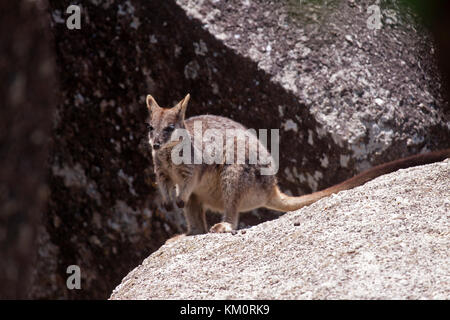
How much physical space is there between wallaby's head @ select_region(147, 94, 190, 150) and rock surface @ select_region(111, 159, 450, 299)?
2.46 feet

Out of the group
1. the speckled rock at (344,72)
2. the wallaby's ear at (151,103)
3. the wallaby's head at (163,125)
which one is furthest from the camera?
the speckled rock at (344,72)

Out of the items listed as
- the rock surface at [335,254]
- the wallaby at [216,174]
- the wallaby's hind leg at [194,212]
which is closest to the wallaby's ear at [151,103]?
the wallaby at [216,174]

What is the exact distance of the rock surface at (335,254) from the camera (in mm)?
3680

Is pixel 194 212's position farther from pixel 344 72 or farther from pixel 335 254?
pixel 335 254

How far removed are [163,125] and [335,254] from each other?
6.58ft

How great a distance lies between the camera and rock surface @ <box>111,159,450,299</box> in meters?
3.68

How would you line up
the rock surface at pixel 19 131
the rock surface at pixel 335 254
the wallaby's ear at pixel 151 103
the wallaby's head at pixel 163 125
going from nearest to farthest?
1. the rock surface at pixel 19 131
2. the rock surface at pixel 335 254
3. the wallaby's head at pixel 163 125
4. the wallaby's ear at pixel 151 103

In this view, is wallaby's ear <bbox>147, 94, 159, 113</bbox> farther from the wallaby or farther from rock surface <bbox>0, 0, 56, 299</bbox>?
rock surface <bbox>0, 0, 56, 299</bbox>

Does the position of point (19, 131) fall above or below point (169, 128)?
below

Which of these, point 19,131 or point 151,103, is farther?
point 151,103

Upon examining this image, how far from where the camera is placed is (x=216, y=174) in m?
5.90

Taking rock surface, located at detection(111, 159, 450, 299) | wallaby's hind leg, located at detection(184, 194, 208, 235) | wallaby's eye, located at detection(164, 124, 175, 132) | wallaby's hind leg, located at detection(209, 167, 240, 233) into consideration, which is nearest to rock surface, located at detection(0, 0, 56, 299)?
rock surface, located at detection(111, 159, 450, 299)

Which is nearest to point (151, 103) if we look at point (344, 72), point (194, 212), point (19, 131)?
point (194, 212)

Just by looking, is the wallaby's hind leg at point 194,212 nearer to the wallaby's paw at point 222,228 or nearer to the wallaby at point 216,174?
the wallaby at point 216,174
